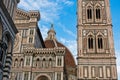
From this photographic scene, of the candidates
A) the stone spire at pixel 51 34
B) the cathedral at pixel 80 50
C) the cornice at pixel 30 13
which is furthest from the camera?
the stone spire at pixel 51 34

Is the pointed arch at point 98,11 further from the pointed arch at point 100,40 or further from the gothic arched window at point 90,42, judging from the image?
the gothic arched window at point 90,42

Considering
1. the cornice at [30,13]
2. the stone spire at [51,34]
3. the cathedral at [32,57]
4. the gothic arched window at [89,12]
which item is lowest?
the cathedral at [32,57]

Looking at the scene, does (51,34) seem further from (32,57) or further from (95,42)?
(32,57)

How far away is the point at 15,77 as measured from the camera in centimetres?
3155

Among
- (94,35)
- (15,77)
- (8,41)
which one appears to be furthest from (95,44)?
(8,41)

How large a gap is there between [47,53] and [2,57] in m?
17.3

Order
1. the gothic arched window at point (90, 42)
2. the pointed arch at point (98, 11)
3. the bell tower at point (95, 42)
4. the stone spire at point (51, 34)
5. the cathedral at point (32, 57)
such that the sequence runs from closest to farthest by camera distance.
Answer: the cathedral at point (32, 57), the bell tower at point (95, 42), the gothic arched window at point (90, 42), the pointed arch at point (98, 11), the stone spire at point (51, 34)

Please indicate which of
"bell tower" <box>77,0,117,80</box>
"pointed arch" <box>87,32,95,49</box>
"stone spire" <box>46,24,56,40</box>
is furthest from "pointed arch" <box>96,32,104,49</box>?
"stone spire" <box>46,24,56,40</box>

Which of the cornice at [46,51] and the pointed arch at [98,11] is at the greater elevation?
the pointed arch at [98,11]

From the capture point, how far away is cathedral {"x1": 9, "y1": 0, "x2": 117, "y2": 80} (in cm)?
3156

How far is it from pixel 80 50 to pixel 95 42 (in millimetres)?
2779

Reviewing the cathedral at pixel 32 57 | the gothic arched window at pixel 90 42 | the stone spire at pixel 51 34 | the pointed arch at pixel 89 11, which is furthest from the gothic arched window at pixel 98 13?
the stone spire at pixel 51 34

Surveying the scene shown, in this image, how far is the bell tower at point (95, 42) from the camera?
32.2m

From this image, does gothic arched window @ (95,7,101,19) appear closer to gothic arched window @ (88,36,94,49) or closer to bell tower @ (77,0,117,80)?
bell tower @ (77,0,117,80)
